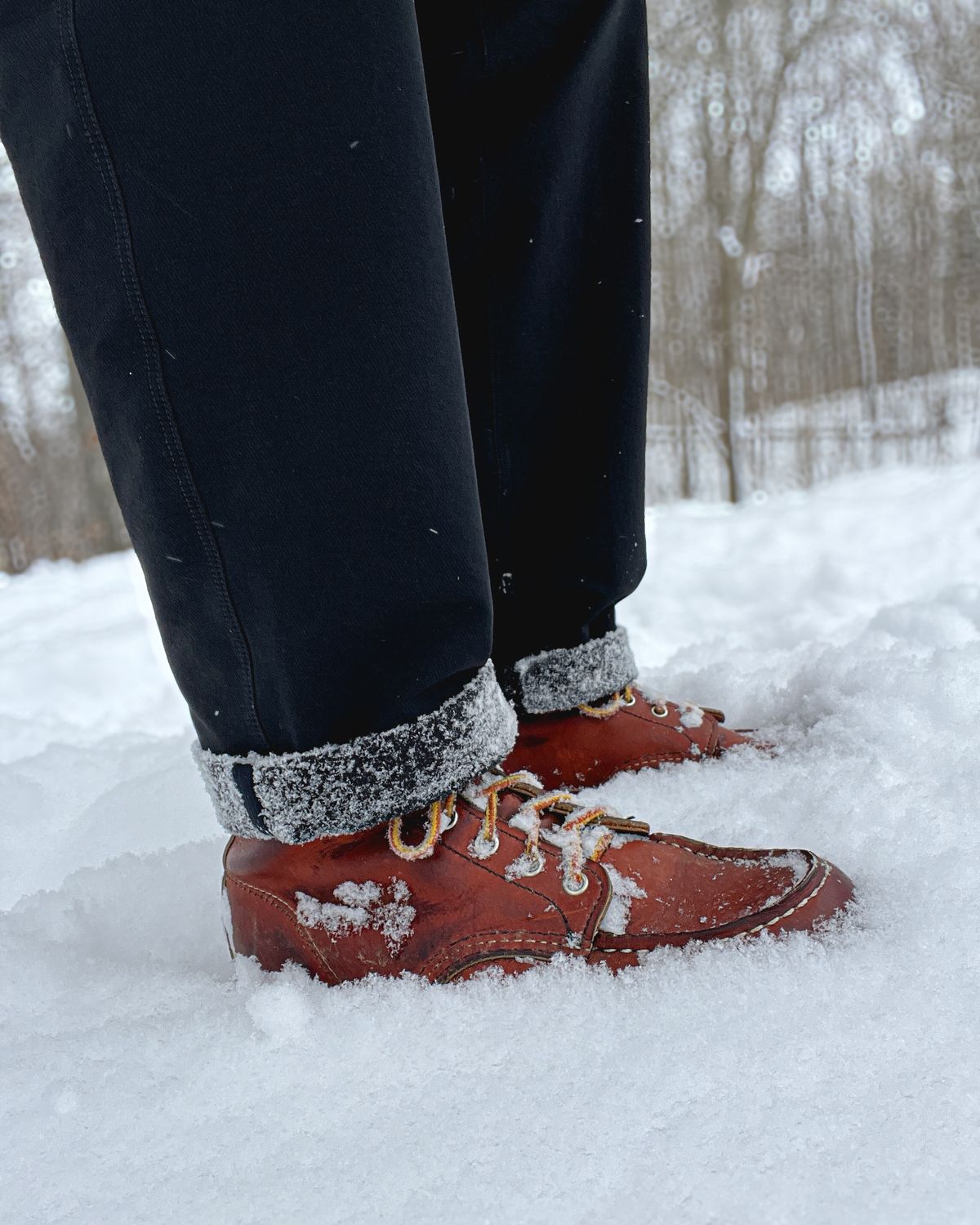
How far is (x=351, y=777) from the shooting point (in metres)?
0.56

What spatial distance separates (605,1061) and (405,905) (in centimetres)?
17

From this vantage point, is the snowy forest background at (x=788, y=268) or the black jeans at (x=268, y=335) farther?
the snowy forest background at (x=788, y=268)

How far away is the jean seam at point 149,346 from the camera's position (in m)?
0.47

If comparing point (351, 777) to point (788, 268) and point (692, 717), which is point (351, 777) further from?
point (788, 268)

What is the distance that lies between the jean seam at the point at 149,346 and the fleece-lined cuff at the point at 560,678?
40cm

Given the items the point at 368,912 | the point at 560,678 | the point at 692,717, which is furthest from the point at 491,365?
the point at 368,912

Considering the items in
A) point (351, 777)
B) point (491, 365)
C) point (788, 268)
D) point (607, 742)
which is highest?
point (788, 268)

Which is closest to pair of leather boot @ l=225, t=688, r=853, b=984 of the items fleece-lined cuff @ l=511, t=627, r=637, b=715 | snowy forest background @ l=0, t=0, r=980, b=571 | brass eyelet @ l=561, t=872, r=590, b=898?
brass eyelet @ l=561, t=872, r=590, b=898

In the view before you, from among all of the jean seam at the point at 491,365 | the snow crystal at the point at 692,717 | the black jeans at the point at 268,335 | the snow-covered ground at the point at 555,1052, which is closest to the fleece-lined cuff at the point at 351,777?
the black jeans at the point at 268,335

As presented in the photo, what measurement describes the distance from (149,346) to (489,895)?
42 cm

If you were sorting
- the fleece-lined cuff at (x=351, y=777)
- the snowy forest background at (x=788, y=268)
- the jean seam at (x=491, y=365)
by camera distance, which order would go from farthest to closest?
1. the snowy forest background at (x=788, y=268)
2. the jean seam at (x=491, y=365)
3. the fleece-lined cuff at (x=351, y=777)

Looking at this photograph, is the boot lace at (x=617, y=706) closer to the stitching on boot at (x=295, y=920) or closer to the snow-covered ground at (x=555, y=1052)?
the snow-covered ground at (x=555, y=1052)

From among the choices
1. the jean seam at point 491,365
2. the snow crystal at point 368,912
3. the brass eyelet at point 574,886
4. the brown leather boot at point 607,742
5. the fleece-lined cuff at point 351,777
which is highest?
the jean seam at point 491,365

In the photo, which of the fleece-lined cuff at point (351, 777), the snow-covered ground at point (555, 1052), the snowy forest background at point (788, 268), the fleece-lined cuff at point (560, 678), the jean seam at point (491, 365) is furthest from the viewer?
the snowy forest background at point (788, 268)
